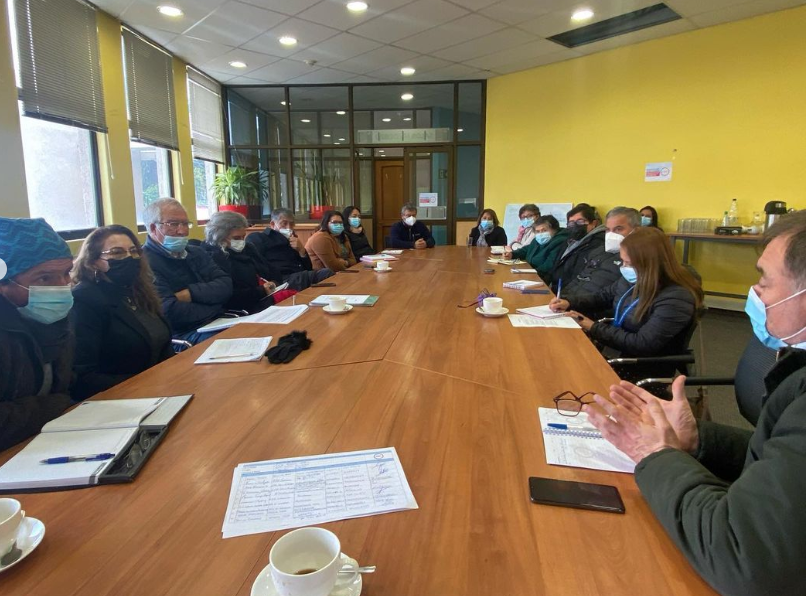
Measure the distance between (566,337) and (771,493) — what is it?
1.30 meters

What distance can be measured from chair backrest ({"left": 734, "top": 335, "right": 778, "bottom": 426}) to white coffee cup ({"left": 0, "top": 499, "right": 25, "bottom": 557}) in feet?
6.09

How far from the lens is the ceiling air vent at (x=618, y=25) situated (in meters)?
5.09

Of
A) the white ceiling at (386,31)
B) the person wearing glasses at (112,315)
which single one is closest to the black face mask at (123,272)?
the person wearing glasses at (112,315)

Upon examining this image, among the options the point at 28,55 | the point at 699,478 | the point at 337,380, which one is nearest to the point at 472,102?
the point at 28,55

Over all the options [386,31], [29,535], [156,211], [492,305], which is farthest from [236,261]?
[386,31]

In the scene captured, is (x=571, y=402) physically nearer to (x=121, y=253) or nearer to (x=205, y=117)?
(x=121, y=253)

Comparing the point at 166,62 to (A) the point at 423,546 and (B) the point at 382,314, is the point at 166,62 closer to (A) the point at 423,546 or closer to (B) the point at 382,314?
(B) the point at 382,314

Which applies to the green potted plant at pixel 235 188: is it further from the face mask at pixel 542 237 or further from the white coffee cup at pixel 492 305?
the white coffee cup at pixel 492 305

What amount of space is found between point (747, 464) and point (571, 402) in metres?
0.47

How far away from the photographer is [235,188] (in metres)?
7.23

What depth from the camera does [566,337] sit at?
194cm

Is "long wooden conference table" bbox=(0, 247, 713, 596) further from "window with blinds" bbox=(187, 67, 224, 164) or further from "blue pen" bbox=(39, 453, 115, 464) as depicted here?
"window with blinds" bbox=(187, 67, 224, 164)

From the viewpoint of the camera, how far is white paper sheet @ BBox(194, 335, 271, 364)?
168cm

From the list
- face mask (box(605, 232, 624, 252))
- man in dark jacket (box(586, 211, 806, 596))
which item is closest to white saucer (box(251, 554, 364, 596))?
man in dark jacket (box(586, 211, 806, 596))
